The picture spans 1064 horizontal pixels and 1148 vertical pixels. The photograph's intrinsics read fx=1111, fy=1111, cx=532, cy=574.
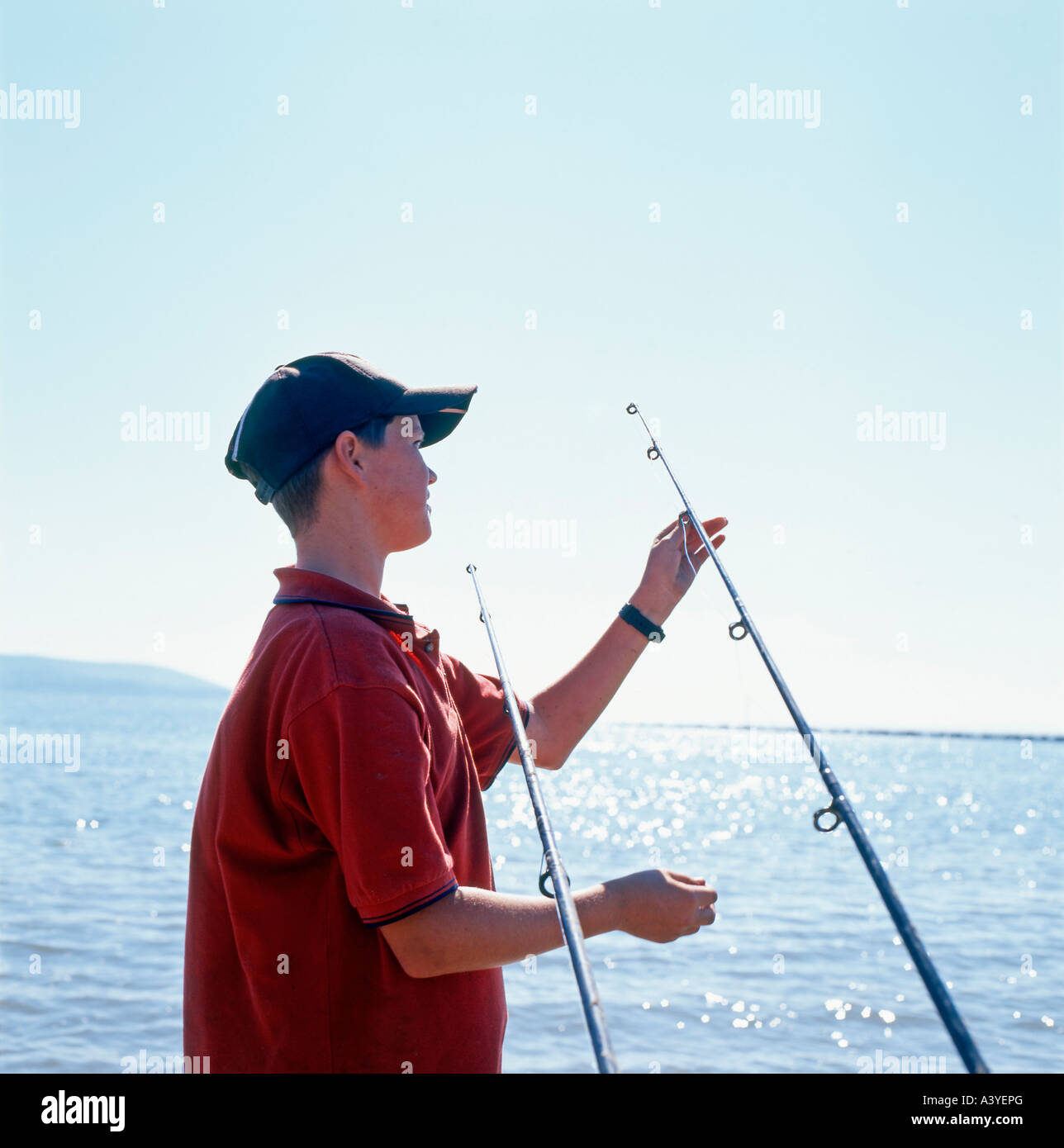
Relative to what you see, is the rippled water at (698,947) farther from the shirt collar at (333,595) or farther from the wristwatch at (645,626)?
the shirt collar at (333,595)

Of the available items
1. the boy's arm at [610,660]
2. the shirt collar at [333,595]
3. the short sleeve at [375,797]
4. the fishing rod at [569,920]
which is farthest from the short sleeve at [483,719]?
the short sleeve at [375,797]

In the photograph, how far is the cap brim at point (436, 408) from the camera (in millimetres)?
2096

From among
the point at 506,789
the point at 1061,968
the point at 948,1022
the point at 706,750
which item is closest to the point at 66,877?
the point at 1061,968

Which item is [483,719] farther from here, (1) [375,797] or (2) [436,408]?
(1) [375,797]

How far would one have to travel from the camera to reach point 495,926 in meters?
1.67

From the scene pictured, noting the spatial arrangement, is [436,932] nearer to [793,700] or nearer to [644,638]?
[793,700]

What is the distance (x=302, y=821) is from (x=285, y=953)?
0.20 metres

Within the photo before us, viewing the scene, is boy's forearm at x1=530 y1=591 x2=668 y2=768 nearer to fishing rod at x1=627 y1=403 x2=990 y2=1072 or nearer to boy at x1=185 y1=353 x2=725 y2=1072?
fishing rod at x1=627 y1=403 x2=990 y2=1072

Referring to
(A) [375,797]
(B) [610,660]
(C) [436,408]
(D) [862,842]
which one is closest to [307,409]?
(C) [436,408]

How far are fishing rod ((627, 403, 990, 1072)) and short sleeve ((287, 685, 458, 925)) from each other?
0.57 m

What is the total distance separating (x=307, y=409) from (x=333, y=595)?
14.4 inches

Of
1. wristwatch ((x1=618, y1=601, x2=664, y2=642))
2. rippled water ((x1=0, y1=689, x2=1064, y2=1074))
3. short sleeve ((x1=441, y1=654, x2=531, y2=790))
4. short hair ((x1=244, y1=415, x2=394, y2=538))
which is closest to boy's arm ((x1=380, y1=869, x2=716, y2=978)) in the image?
short sleeve ((x1=441, y1=654, x2=531, y2=790))

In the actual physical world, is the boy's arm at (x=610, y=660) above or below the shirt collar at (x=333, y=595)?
below

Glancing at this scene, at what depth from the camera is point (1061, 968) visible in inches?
379
